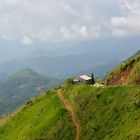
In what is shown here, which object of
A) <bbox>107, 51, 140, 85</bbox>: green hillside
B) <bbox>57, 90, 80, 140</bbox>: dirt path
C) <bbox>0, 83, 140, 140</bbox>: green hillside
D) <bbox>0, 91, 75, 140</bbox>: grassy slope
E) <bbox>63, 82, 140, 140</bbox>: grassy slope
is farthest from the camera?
<bbox>107, 51, 140, 85</bbox>: green hillside

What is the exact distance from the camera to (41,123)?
126750 mm

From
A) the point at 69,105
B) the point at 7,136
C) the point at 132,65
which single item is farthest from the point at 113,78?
the point at 7,136

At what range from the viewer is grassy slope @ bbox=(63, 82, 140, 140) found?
91375mm

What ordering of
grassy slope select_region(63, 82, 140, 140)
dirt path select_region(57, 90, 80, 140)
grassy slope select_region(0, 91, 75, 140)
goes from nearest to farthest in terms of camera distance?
grassy slope select_region(63, 82, 140, 140)
dirt path select_region(57, 90, 80, 140)
grassy slope select_region(0, 91, 75, 140)

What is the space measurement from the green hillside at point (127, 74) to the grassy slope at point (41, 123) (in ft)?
60.5

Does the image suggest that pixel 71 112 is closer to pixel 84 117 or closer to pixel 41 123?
pixel 84 117

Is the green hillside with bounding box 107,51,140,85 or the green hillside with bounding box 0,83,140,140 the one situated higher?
the green hillside with bounding box 107,51,140,85

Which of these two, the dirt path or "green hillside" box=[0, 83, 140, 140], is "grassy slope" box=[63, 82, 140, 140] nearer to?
"green hillside" box=[0, 83, 140, 140]

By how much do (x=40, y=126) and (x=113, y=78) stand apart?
1096 inches

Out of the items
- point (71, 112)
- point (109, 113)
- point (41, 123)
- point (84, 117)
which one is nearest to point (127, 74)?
point (71, 112)

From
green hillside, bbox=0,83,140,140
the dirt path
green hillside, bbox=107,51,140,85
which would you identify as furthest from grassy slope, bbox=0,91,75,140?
green hillside, bbox=107,51,140,85

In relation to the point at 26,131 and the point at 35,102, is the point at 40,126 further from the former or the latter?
the point at 35,102

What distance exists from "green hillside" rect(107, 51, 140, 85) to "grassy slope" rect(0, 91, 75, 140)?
60.5ft

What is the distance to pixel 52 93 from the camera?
153 metres
